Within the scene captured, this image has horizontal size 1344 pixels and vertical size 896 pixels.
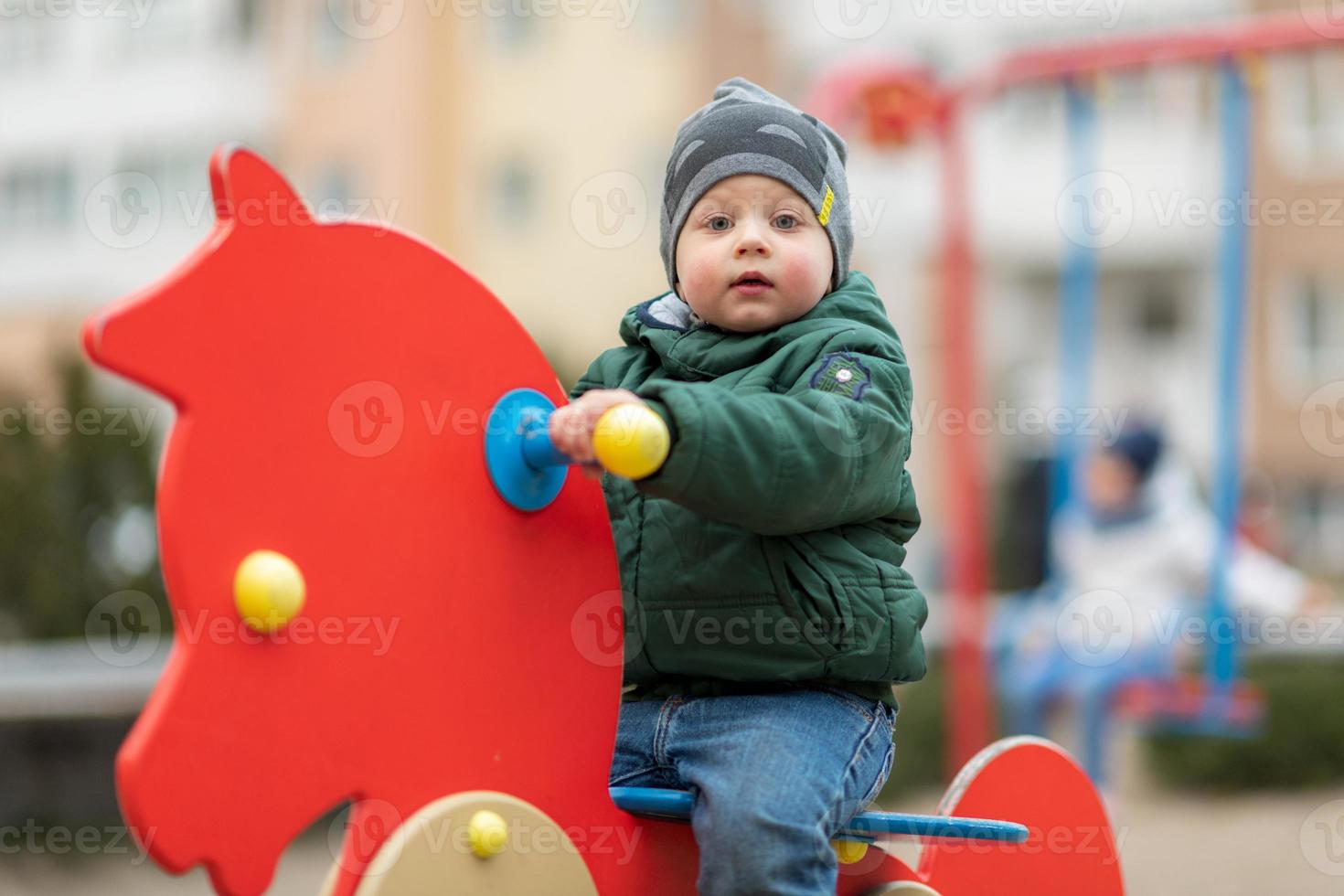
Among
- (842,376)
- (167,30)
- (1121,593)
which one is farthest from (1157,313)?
(842,376)

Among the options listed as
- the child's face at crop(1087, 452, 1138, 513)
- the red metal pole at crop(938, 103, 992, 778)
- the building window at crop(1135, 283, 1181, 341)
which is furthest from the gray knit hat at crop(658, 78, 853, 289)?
the building window at crop(1135, 283, 1181, 341)

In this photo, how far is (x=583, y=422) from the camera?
71.3 inches

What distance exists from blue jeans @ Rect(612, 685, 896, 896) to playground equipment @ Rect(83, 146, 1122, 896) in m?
0.07

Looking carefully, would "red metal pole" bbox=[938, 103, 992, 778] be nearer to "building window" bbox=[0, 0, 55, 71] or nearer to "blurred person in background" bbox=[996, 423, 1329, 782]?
"blurred person in background" bbox=[996, 423, 1329, 782]

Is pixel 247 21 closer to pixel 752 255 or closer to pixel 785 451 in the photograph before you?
pixel 752 255

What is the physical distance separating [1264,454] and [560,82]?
34.7ft

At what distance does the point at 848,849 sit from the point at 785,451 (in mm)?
678

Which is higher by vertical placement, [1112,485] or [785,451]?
[785,451]

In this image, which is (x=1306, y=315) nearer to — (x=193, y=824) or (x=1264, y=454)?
(x=1264, y=454)

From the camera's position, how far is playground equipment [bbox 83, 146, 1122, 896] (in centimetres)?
163

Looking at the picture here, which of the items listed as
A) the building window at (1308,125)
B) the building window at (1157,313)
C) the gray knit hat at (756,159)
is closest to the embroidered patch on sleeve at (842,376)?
the gray knit hat at (756,159)

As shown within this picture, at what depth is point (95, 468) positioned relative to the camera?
243 inches

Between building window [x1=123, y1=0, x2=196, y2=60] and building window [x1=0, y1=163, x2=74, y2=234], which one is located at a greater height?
building window [x1=123, y1=0, x2=196, y2=60]

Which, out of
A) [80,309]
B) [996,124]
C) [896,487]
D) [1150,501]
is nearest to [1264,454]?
[996,124]
